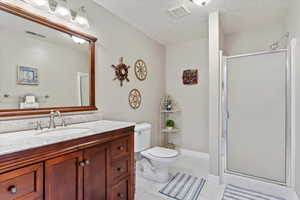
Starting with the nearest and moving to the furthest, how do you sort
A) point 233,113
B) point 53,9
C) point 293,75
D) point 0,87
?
point 0,87 < point 53,9 < point 293,75 < point 233,113

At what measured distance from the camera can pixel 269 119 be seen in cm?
204

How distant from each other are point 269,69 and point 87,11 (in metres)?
2.40

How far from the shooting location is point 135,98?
105 inches

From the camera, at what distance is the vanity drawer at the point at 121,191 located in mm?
1427

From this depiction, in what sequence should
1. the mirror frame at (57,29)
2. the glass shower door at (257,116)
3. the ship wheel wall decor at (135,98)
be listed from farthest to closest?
the ship wheel wall decor at (135,98) → the glass shower door at (257,116) → the mirror frame at (57,29)

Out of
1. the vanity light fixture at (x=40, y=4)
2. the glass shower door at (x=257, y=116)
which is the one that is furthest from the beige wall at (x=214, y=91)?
the vanity light fixture at (x=40, y=4)

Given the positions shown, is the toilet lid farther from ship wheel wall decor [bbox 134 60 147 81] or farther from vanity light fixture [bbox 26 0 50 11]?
vanity light fixture [bbox 26 0 50 11]

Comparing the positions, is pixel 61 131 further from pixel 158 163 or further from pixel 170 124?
pixel 170 124

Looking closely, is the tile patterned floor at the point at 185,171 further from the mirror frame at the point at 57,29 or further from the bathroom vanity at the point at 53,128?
the mirror frame at the point at 57,29

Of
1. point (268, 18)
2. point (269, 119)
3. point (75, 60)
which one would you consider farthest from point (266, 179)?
point (75, 60)

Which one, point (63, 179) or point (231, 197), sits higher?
point (63, 179)

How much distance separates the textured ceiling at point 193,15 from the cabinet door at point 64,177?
1.88m

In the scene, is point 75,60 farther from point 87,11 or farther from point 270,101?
point 270,101

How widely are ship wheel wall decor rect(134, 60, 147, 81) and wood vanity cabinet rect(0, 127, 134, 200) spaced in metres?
1.35
